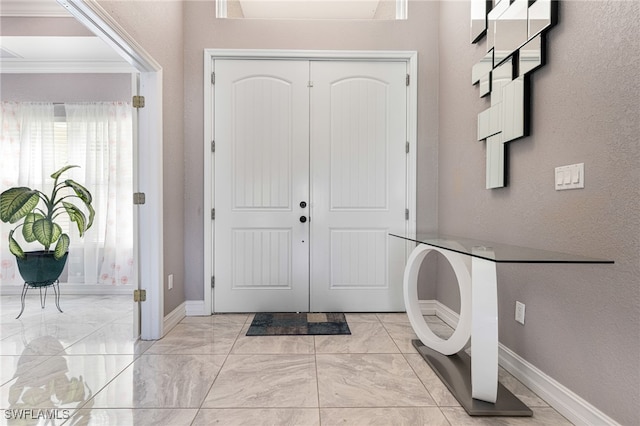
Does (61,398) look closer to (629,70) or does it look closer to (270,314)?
(270,314)

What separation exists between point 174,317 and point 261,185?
4.45ft

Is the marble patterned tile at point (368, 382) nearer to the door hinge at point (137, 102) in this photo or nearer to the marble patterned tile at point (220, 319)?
the marble patterned tile at point (220, 319)

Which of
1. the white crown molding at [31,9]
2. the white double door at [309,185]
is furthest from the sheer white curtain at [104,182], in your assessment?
the white double door at [309,185]

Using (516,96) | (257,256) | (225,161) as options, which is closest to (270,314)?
(257,256)

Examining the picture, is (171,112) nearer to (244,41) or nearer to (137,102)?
(137,102)

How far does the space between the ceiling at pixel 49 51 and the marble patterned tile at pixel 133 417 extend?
135 inches

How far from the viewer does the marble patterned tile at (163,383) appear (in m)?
1.65

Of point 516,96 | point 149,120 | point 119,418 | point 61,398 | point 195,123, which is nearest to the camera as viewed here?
point 119,418

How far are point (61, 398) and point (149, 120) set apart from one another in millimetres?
1792

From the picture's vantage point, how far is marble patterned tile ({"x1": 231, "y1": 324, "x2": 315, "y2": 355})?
89.1 inches

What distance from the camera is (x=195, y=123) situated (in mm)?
3025

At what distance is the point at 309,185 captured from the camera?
3064mm

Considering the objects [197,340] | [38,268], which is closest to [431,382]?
[197,340]

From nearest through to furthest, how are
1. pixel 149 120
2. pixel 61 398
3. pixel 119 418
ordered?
pixel 119 418, pixel 61 398, pixel 149 120
